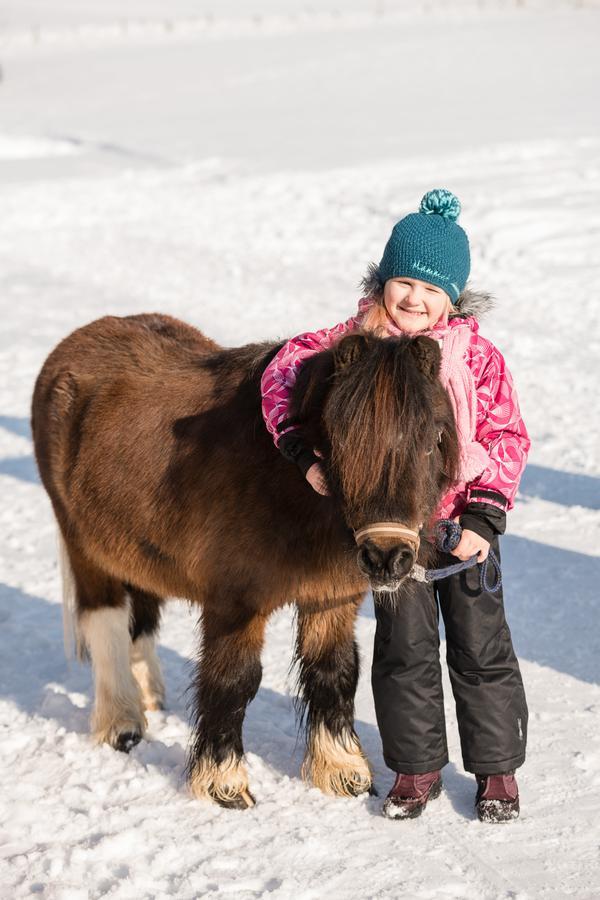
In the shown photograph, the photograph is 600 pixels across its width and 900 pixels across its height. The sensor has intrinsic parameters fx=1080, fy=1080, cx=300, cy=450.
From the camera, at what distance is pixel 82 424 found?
4.05 metres

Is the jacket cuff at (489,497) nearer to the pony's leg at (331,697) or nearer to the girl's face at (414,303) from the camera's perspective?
the girl's face at (414,303)

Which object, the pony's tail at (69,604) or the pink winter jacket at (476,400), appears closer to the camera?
the pink winter jacket at (476,400)

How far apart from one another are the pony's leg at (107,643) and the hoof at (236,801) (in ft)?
2.13

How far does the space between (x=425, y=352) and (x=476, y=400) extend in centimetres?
40

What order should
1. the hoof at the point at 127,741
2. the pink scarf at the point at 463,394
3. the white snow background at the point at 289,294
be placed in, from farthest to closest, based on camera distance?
the hoof at the point at 127,741, the white snow background at the point at 289,294, the pink scarf at the point at 463,394

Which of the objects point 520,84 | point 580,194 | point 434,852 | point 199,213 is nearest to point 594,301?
point 580,194

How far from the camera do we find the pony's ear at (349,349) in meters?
2.76

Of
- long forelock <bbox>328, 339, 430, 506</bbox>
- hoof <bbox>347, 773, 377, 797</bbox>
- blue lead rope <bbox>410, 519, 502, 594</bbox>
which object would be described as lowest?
hoof <bbox>347, 773, 377, 797</bbox>

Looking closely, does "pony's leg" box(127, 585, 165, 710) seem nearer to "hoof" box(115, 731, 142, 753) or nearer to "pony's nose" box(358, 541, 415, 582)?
"hoof" box(115, 731, 142, 753)

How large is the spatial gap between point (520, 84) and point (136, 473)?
17.4 metres

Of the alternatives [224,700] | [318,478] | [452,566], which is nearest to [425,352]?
[318,478]

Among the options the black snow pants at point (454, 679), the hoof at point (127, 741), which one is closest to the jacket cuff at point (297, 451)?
the black snow pants at point (454, 679)

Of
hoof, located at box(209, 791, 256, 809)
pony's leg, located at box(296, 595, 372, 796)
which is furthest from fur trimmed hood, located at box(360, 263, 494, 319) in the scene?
hoof, located at box(209, 791, 256, 809)

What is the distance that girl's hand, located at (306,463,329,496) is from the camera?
9.38 feet
